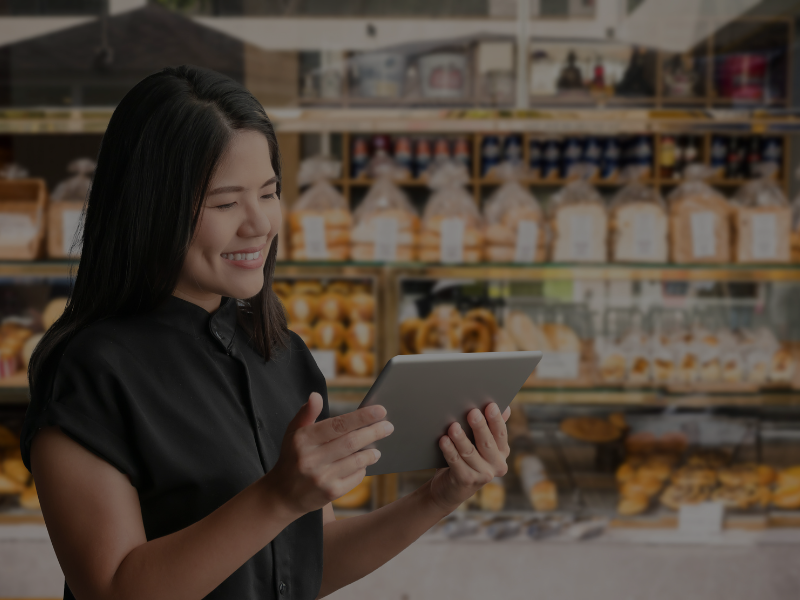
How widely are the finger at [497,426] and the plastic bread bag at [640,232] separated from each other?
4.99 feet

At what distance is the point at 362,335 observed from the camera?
2303 mm

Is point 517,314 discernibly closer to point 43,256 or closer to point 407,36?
point 407,36

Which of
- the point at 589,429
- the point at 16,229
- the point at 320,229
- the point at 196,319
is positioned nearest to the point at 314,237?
the point at 320,229

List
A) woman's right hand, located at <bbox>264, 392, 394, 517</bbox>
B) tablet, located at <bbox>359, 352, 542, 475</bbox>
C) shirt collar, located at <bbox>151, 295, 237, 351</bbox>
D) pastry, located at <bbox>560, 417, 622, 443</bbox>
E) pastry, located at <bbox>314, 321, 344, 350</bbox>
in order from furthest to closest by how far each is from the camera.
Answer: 1. pastry, located at <bbox>560, 417, 622, 443</bbox>
2. pastry, located at <bbox>314, 321, 344, 350</bbox>
3. shirt collar, located at <bbox>151, 295, 237, 351</bbox>
4. tablet, located at <bbox>359, 352, 542, 475</bbox>
5. woman's right hand, located at <bbox>264, 392, 394, 517</bbox>

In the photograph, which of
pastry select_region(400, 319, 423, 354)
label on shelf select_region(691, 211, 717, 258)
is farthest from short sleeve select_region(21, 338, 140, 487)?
label on shelf select_region(691, 211, 717, 258)

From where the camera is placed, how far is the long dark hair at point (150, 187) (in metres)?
0.78

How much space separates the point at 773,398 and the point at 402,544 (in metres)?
1.74

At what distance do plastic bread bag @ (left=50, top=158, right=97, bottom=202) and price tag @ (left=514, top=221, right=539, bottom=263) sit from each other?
4.86ft

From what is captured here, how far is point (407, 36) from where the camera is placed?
2.29 meters

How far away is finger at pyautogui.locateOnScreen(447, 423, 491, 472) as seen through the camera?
Result: 0.87 metres

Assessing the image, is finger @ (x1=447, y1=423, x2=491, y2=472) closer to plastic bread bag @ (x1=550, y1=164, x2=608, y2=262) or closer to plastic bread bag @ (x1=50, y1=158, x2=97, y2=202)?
plastic bread bag @ (x1=550, y1=164, x2=608, y2=262)

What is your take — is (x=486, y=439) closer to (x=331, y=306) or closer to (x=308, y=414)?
(x=308, y=414)

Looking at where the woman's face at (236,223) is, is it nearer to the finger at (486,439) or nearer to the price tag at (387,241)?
the finger at (486,439)

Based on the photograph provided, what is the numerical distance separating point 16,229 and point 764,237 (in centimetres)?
248
